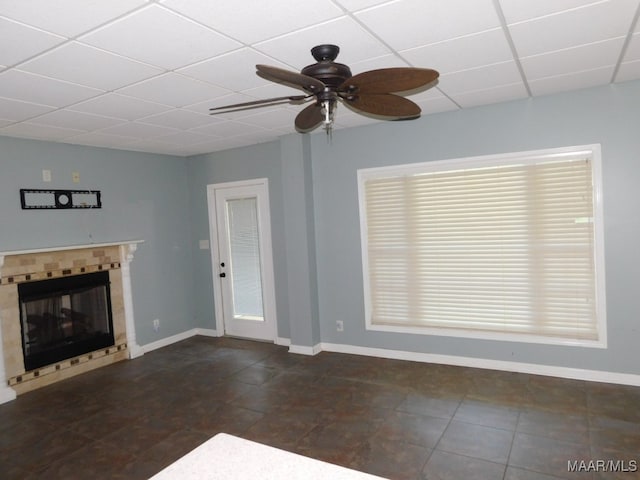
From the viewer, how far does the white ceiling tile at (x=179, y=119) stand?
3.56 meters

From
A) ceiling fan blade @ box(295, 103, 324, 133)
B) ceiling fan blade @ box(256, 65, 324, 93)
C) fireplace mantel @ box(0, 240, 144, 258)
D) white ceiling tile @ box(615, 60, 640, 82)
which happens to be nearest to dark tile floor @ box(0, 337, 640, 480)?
fireplace mantel @ box(0, 240, 144, 258)

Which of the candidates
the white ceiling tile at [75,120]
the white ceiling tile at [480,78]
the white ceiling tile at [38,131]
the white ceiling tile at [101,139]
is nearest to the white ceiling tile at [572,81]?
the white ceiling tile at [480,78]

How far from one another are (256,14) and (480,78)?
74.3 inches

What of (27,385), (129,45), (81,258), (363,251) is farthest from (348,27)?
(27,385)

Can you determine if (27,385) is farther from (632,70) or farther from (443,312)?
(632,70)

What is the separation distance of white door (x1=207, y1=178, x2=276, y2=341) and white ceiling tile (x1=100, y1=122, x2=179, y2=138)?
1.34 meters

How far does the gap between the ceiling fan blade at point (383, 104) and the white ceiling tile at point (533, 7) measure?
0.62m

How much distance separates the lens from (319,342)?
4883 mm

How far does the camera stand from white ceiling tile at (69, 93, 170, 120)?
3080 millimetres

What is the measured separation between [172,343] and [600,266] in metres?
5.00

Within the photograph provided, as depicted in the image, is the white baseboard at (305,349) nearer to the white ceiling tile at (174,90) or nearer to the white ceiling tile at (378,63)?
the white ceiling tile at (174,90)

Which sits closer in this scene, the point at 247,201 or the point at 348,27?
the point at 348,27

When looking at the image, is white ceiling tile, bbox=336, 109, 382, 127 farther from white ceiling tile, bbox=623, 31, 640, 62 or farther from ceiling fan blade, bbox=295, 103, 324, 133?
white ceiling tile, bbox=623, 31, 640, 62

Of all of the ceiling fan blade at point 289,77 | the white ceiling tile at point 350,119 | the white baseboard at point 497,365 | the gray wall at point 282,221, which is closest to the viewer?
the ceiling fan blade at point 289,77
